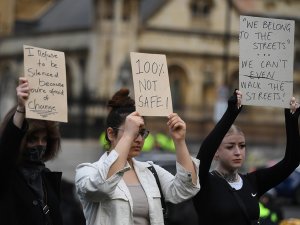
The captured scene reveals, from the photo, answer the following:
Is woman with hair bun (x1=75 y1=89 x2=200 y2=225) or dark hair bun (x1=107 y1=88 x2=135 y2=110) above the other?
dark hair bun (x1=107 y1=88 x2=135 y2=110)

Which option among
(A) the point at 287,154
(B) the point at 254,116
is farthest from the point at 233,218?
(B) the point at 254,116

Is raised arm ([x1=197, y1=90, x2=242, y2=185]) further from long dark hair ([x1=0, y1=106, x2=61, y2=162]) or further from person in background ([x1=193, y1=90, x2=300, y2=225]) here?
long dark hair ([x1=0, y1=106, x2=61, y2=162])

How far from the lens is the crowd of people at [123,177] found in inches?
227

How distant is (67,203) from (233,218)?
4719 millimetres

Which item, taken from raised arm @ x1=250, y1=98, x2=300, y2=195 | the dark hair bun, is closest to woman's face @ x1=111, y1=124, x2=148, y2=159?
the dark hair bun

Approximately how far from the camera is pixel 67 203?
10992 mm

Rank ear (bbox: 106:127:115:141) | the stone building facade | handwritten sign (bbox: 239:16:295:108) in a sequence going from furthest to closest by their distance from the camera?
the stone building facade
handwritten sign (bbox: 239:16:295:108)
ear (bbox: 106:127:115:141)

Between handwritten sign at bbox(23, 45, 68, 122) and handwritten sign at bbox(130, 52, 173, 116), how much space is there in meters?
0.47

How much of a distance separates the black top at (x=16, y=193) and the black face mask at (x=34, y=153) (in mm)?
77

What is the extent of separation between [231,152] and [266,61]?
79 centimetres

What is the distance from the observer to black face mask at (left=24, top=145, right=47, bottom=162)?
19.2 feet

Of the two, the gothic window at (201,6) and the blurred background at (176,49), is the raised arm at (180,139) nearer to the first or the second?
the blurred background at (176,49)

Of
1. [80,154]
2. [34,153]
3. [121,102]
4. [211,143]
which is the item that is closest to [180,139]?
[211,143]

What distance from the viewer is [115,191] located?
236 inches
